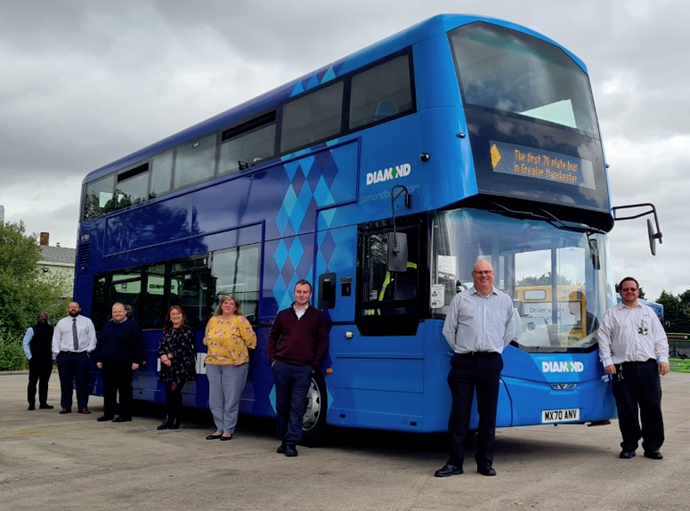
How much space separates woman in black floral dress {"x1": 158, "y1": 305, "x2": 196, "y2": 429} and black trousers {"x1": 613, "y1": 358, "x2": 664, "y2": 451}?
5.68m

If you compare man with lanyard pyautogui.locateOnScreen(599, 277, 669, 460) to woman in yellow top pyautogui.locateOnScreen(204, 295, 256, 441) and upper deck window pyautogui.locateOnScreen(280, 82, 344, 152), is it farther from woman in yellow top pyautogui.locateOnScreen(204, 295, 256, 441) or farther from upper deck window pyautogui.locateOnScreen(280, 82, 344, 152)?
woman in yellow top pyautogui.locateOnScreen(204, 295, 256, 441)

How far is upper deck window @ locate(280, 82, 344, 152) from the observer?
9.23 meters

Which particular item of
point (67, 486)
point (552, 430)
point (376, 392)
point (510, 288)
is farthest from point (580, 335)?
point (67, 486)

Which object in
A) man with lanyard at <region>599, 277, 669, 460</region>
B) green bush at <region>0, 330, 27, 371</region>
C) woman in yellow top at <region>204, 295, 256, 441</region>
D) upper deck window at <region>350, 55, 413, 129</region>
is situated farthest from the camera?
green bush at <region>0, 330, 27, 371</region>

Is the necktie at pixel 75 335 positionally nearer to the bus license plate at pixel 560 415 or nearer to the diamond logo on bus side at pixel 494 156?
the diamond logo on bus side at pixel 494 156

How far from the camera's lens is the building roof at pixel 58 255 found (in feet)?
257

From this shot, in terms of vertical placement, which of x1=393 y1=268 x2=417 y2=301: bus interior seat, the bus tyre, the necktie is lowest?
the bus tyre

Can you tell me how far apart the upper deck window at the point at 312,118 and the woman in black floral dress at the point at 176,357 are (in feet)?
9.70

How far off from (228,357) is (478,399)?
3.60m

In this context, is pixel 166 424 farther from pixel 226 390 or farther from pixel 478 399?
pixel 478 399

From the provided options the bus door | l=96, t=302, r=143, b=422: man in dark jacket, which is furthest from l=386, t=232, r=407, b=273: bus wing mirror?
l=96, t=302, r=143, b=422: man in dark jacket

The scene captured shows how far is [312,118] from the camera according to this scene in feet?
31.6

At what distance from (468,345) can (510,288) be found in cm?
108

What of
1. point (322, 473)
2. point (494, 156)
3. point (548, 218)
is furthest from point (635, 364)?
point (322, 473)
